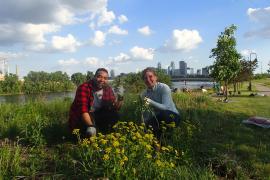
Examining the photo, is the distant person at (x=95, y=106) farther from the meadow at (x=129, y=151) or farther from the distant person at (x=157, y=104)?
the distant person at (x=157, y=104)

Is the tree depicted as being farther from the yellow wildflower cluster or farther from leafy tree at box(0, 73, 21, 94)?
leafy tree at box(0, 73, 21, 94)

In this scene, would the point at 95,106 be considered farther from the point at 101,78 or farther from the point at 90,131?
the point at 90,131

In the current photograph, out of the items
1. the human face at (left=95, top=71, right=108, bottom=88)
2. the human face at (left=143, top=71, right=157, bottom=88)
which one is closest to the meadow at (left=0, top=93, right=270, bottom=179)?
the human face at (left=143, top=71, right=157, bottom=88)

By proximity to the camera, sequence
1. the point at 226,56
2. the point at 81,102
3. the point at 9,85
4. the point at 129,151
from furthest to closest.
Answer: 1. the point at 9,85
2. the point at 226,56
3. the point at 81,102
4. the point at 129,151

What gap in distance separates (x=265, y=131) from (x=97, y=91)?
3.44m

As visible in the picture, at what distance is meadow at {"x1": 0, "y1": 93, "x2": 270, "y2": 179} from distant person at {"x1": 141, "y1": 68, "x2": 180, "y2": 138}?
0.14 metres

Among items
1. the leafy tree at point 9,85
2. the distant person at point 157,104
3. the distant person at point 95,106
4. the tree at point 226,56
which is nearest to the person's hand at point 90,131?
the distant person at point 95,106

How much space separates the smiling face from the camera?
5.78 m

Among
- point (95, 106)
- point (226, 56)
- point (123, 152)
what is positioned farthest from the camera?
point (226, 56)

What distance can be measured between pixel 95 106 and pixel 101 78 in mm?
517

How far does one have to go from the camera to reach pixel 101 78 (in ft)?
19.1

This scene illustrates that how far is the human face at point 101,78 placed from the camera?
228 inches

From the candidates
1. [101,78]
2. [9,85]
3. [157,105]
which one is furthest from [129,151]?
[9,85]

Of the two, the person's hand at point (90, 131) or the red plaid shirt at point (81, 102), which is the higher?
the red plaid shirt at point (81, 102)
